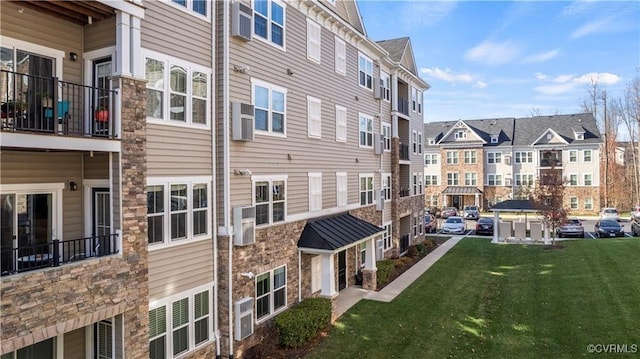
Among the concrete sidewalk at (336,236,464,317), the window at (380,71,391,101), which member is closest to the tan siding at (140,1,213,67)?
the concrete sidewalk at (336,236,464,317)

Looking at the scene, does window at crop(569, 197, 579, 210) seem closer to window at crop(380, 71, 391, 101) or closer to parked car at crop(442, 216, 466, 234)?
parked car at crop(442, 216, 466, 234)

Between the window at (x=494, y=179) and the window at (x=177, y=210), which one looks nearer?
the window at (x=177, y=210)

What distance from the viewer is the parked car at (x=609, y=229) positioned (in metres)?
30.0

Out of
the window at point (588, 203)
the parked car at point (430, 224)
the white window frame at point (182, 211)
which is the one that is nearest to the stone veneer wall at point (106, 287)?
the white window frame at point (182, 211)

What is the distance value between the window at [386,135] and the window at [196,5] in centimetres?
1395

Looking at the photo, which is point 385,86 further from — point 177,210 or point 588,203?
point 588,203

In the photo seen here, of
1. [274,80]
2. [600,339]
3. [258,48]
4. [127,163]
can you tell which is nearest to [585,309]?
[600,339]

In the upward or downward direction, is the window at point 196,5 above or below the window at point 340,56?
below

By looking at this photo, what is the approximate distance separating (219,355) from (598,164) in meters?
51.2

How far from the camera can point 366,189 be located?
20.0 m

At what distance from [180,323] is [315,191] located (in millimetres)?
7290

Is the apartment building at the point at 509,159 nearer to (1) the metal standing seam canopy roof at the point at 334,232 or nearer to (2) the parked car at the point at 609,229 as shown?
(2) the parked car at the point at 609,229

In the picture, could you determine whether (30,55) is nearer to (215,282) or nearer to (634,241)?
(215,282)

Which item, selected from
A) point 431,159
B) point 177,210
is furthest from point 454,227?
point 177,210
